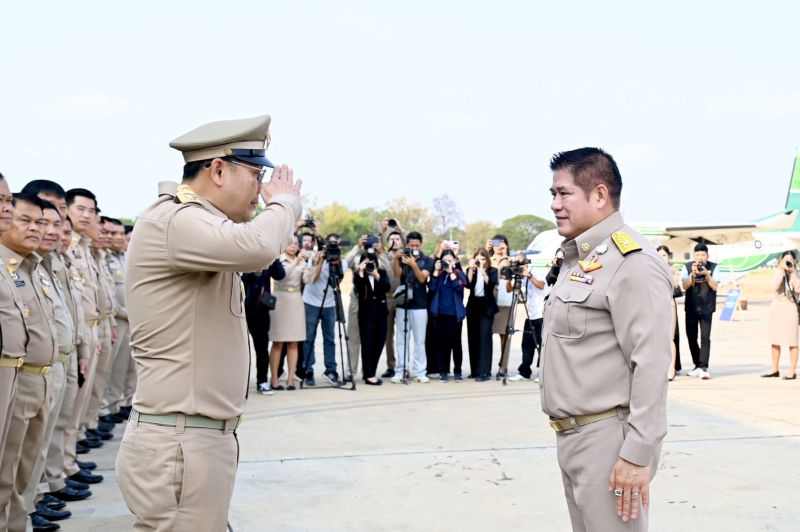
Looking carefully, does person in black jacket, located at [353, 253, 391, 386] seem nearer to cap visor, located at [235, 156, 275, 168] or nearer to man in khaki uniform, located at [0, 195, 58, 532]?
man in khaki uniform, located at [0, 195, 58, 532]

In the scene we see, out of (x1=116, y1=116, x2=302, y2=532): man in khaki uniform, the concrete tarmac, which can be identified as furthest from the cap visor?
the concrete tarmac

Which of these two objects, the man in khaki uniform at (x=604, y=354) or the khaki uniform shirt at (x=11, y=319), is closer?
the man in khaki uniform at (x=604, y=354)

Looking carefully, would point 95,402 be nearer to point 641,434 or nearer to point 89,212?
point 89,212

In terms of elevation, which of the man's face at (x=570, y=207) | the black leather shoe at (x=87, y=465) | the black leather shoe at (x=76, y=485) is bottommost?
the black leather shoe at (x=87, y=465)

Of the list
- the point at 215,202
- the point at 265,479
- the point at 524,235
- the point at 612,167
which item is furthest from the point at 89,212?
the point at 524,235

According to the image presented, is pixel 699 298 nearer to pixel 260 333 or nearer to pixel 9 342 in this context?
pixel 260 333

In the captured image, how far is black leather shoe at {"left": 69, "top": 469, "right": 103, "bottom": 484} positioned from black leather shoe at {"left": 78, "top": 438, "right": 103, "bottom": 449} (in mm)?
1139

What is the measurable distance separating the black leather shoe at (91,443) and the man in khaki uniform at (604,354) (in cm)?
502

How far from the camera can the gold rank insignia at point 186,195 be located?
7.86 feet

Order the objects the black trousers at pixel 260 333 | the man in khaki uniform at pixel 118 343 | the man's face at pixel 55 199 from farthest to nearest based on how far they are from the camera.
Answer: the black trousers at pixel 260 333, the man in khaki uniform at pixel 118 343, the man's face at pixel 55 199

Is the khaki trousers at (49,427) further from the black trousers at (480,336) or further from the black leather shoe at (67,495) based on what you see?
the black trousers at (480,336)

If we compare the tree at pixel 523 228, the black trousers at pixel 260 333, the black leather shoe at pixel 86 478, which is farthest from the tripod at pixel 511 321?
the tree at pixel 523 228

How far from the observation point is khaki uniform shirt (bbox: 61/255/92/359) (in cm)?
529

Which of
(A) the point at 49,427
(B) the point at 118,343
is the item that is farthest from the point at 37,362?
(B) the point at 118,343
